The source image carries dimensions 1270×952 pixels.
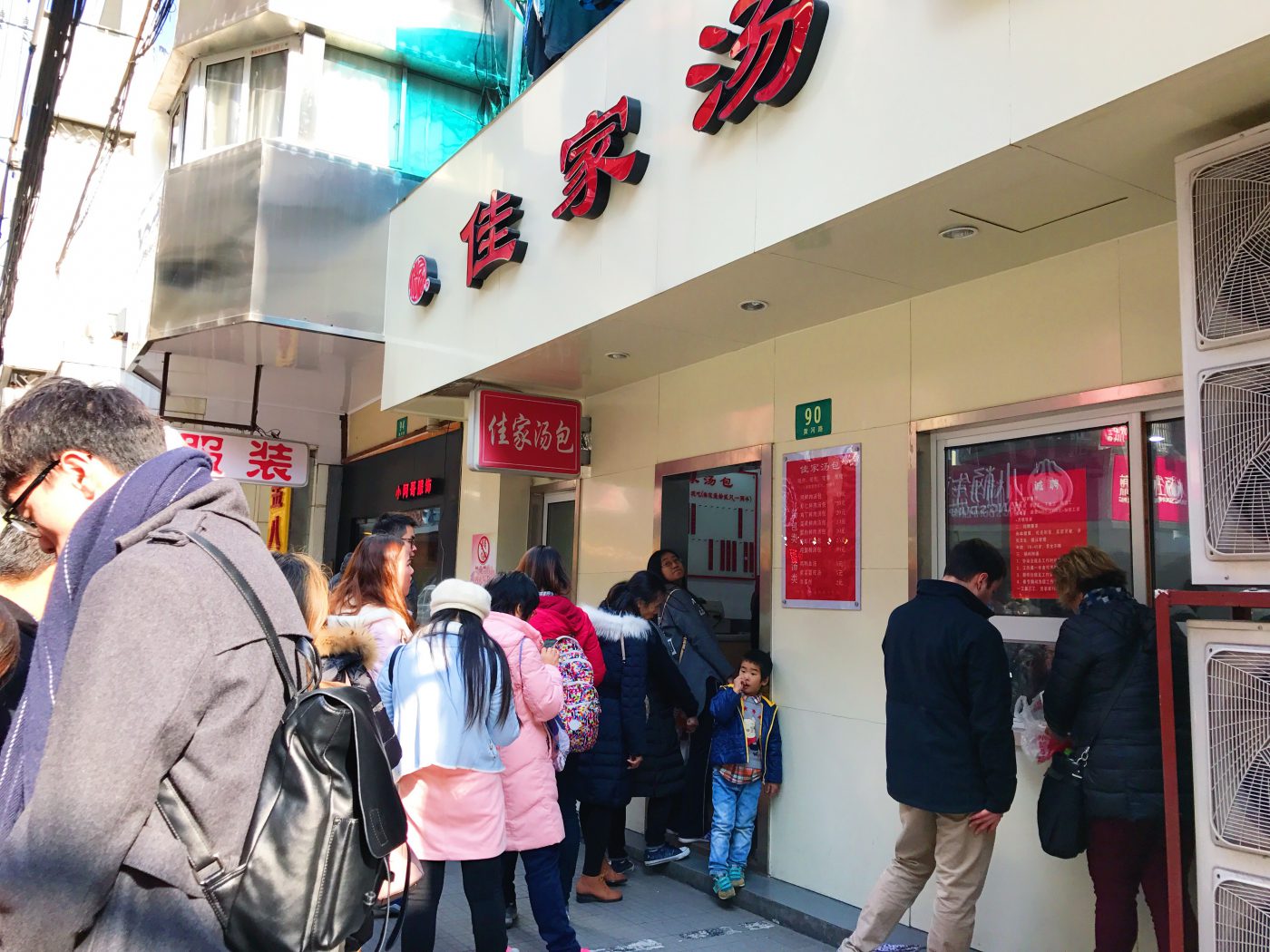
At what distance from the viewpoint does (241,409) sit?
479 inches

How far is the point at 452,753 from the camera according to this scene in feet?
12.5

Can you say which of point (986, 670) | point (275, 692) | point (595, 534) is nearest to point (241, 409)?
point (595, 534)

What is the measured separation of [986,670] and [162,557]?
3.23m

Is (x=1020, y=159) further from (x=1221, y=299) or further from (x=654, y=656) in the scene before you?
(x=654, y=656)

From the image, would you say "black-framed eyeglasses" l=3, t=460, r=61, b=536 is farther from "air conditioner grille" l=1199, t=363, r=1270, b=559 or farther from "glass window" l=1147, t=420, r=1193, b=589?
"glass window" l=1147, t=420, r=1193, b=589

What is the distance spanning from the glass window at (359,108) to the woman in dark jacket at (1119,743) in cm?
848

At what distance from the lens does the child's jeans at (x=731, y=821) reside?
5.54 metres

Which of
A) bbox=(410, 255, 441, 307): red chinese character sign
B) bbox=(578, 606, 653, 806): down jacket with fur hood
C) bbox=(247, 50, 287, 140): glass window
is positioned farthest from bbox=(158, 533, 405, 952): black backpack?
bbox=(247, 50, 287, 140): glass window

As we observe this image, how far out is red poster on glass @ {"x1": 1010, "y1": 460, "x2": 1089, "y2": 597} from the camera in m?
4.46

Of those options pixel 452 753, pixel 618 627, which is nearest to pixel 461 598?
pixel 452 753

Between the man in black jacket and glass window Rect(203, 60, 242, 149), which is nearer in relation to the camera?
the man in black jacket

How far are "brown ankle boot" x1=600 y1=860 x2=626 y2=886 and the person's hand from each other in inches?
99.9

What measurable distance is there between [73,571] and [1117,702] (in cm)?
342

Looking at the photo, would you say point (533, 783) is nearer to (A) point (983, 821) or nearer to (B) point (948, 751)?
(B) point (948, 751)
